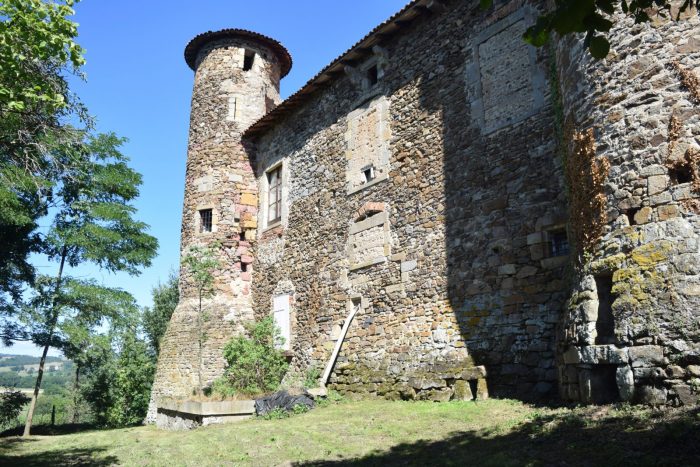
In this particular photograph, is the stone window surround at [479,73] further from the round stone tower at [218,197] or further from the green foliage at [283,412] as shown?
the round stone tower at [218,197]

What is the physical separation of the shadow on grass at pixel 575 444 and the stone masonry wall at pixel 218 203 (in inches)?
325

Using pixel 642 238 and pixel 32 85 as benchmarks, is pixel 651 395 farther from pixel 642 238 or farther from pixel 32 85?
pixel 32 85

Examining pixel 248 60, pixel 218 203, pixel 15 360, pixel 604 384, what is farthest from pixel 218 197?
pixel 15 360

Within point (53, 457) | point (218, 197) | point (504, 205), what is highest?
point (218, 197)

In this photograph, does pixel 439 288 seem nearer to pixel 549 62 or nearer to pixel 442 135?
pixel 442 135

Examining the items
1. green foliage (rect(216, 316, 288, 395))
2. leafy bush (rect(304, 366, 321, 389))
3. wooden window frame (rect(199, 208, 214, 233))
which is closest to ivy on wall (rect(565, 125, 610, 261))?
leafy bush (rect(304, 366, 321, 389))

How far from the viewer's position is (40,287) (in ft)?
43.8

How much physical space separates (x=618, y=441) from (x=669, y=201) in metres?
2.60

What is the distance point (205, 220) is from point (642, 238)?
11.9 meters

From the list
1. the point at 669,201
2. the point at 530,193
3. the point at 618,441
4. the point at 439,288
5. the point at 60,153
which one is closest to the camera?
the point at 618,441

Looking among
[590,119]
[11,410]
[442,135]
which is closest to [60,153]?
[11,410]

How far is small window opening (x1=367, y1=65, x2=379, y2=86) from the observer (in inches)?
461

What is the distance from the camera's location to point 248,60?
16.6m

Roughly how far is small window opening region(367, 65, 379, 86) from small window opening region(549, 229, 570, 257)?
570cm
